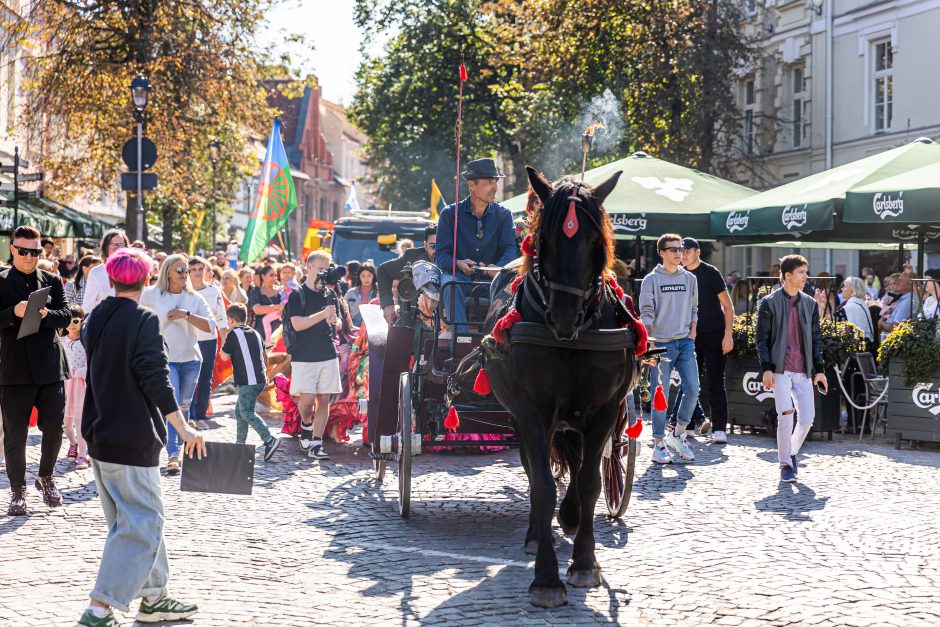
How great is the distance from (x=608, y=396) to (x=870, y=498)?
12.2ft

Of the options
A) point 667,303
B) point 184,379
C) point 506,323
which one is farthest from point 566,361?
point 184,379

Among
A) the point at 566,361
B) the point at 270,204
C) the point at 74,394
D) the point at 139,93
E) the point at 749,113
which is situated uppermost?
the point at 749,113

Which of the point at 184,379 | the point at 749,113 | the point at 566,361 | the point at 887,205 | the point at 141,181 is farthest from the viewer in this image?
the point at 749,113

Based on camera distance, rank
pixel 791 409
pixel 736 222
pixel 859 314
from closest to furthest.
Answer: pixel 791 409
pixel 859 314
pixel 736 222

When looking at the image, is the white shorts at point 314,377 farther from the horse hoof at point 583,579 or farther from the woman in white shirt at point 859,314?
the woman in white shirt at point 859,314

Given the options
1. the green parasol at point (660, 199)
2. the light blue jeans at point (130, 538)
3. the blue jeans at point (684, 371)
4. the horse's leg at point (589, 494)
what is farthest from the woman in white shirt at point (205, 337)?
the light blue jeans at point (130, 538)

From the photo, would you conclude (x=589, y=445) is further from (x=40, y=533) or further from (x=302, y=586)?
(x=40, y=533)

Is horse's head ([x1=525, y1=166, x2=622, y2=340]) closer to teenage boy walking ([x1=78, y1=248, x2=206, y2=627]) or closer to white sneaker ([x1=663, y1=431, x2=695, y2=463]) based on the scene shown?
teenage boy walking ([x1=78, y1=248, x2=206, y2=627])

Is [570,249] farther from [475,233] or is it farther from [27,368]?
[27,368]

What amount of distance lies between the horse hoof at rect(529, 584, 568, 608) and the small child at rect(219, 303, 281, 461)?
584 cm

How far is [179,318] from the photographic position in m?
10.7

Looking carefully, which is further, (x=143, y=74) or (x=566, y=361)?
(x=143, y=74)

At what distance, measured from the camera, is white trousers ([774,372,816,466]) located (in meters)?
10.0

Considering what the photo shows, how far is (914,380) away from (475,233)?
230 inches
